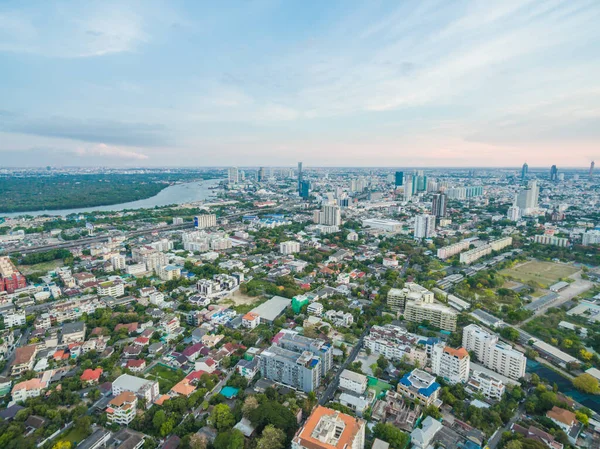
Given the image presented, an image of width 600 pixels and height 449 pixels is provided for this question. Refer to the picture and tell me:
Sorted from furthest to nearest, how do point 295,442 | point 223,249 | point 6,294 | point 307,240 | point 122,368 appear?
point 307,240 → point 223,249 → point 6,294 → point 122,368 → point 295,442

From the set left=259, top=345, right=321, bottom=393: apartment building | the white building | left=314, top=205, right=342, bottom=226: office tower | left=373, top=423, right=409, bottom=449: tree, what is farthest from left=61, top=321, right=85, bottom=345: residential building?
left=314, top=205, right=342, bottom=226: office tower

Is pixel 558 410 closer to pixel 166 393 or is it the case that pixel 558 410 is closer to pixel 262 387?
pixel 262 387

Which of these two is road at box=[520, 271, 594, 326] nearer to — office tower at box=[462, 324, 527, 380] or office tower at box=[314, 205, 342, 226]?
office tower at box=[462, 324, 527, 380]

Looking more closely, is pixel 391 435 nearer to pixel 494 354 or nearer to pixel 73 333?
pixel 494 354

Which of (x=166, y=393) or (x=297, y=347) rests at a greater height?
(x=297, y=347)

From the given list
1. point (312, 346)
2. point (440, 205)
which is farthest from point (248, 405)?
point (440, 205)

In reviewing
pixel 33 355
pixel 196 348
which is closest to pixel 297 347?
pixel 196 348
